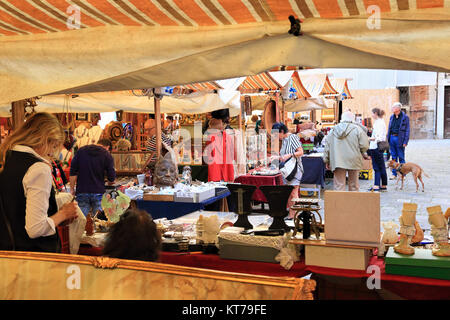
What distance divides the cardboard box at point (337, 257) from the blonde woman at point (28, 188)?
1.53m

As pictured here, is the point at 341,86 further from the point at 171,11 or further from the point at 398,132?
the point at 171,11

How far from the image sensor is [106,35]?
243 centimetres

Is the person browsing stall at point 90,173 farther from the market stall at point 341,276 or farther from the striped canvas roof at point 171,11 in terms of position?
the striped canvas roof at point 171,11

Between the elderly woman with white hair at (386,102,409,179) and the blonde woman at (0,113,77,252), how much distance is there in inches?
384

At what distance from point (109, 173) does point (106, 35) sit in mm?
3453

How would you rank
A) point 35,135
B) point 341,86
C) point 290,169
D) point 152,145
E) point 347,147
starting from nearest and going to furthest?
point 35,135, point 152,145, point 290,169, point 347,147, point 341,86

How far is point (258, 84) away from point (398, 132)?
4.26 metres

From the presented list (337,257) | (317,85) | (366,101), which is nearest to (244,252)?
(337,257)

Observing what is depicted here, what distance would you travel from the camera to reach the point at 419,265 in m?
2.38

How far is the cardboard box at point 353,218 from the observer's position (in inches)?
99.3

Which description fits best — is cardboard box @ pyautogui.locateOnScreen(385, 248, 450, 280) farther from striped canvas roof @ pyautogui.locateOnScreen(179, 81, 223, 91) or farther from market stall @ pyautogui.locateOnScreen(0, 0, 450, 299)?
striped canvas roof @ pyautogui.locateOnScreen(179, 81, 223, 91)

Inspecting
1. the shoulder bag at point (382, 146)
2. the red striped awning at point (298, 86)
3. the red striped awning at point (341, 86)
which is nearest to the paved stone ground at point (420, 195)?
the shoulder bag at point (382, 146)

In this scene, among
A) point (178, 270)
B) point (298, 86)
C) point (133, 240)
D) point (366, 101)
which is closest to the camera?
point (178, 270)

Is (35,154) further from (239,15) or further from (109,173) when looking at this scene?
(109,173)
